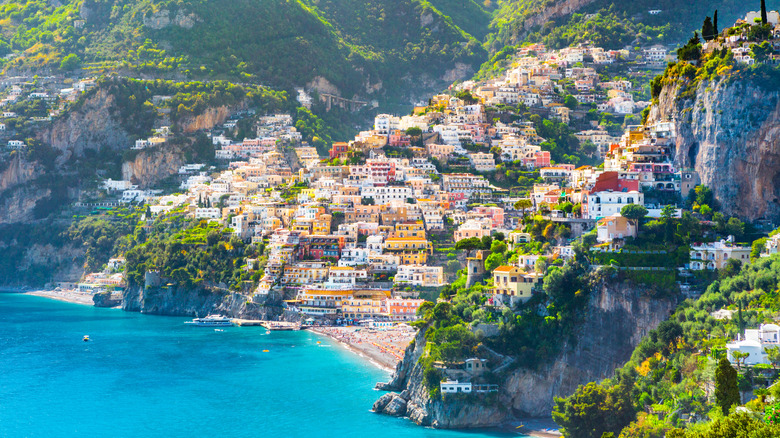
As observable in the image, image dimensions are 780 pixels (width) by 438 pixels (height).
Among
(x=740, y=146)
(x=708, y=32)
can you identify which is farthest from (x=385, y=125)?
(x=740, y=146)

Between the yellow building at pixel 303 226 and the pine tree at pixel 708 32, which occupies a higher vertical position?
the pine tree at pixel 708 32

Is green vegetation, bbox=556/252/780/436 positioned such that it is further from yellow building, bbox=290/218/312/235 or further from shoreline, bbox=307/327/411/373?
yellow building, bbox=290/218/312/235

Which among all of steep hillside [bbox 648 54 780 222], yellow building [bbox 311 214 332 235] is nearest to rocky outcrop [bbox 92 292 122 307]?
yellow building [bbox 311 214 332 235]

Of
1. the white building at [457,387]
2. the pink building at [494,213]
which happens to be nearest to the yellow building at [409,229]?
the pink building at [494,213]

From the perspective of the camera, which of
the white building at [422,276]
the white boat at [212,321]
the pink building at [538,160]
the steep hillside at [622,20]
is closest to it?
the white building at [422,276]

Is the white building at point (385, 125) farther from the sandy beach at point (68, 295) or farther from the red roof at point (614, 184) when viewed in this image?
the red roof at point (614, 184)

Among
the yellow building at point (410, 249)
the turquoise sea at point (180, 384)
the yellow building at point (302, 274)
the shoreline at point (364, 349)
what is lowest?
the turquoise sea at point (180, 384)
